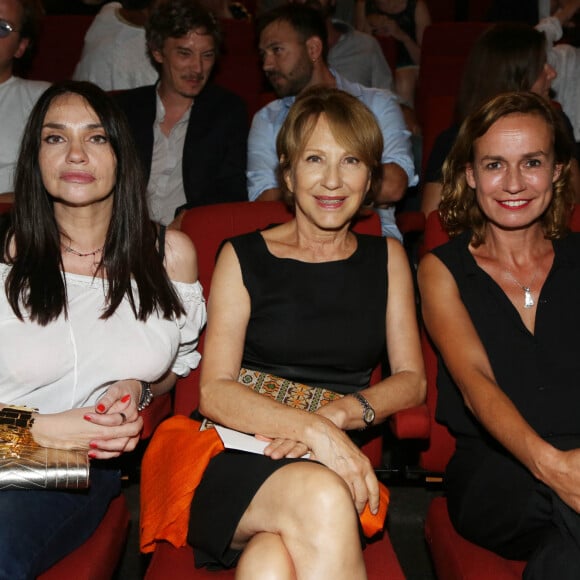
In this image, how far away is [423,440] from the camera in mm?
1843

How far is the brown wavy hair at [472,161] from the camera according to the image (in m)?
1.91

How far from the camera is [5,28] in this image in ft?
9.32

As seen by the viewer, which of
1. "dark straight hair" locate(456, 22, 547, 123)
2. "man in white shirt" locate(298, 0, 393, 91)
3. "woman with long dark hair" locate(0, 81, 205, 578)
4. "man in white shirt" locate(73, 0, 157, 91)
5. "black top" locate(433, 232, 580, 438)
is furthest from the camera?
"man in white shirt" locate(298, 0, 393, 91)

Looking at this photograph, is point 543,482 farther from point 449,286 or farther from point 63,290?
point 63,290

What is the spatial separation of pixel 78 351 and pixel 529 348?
924 mm

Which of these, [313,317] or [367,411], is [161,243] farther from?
[367,411]

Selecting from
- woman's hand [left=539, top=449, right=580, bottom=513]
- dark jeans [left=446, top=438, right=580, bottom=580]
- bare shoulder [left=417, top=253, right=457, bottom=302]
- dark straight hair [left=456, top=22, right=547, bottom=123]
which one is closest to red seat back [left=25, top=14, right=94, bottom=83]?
dark straight hair [left=456, top=22, right=547, bottom=123]

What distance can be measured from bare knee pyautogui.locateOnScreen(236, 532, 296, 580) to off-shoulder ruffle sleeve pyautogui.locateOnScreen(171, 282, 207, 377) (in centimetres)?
56

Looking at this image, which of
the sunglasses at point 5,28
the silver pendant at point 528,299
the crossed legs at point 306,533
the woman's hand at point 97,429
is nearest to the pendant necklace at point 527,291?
the silver pendant at point 528,299

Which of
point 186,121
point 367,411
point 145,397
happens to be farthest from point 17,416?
point 186,121

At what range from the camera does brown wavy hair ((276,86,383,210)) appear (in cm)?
182

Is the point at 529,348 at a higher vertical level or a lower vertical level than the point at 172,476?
higher

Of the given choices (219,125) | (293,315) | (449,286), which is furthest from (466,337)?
(219,125)

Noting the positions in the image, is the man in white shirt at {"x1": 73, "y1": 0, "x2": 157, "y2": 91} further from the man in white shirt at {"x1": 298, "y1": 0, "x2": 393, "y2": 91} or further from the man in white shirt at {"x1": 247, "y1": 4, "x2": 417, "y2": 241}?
the man in white shirt at {"x1": 298, "y1": 0, "x2": 393, "y2": 91}
